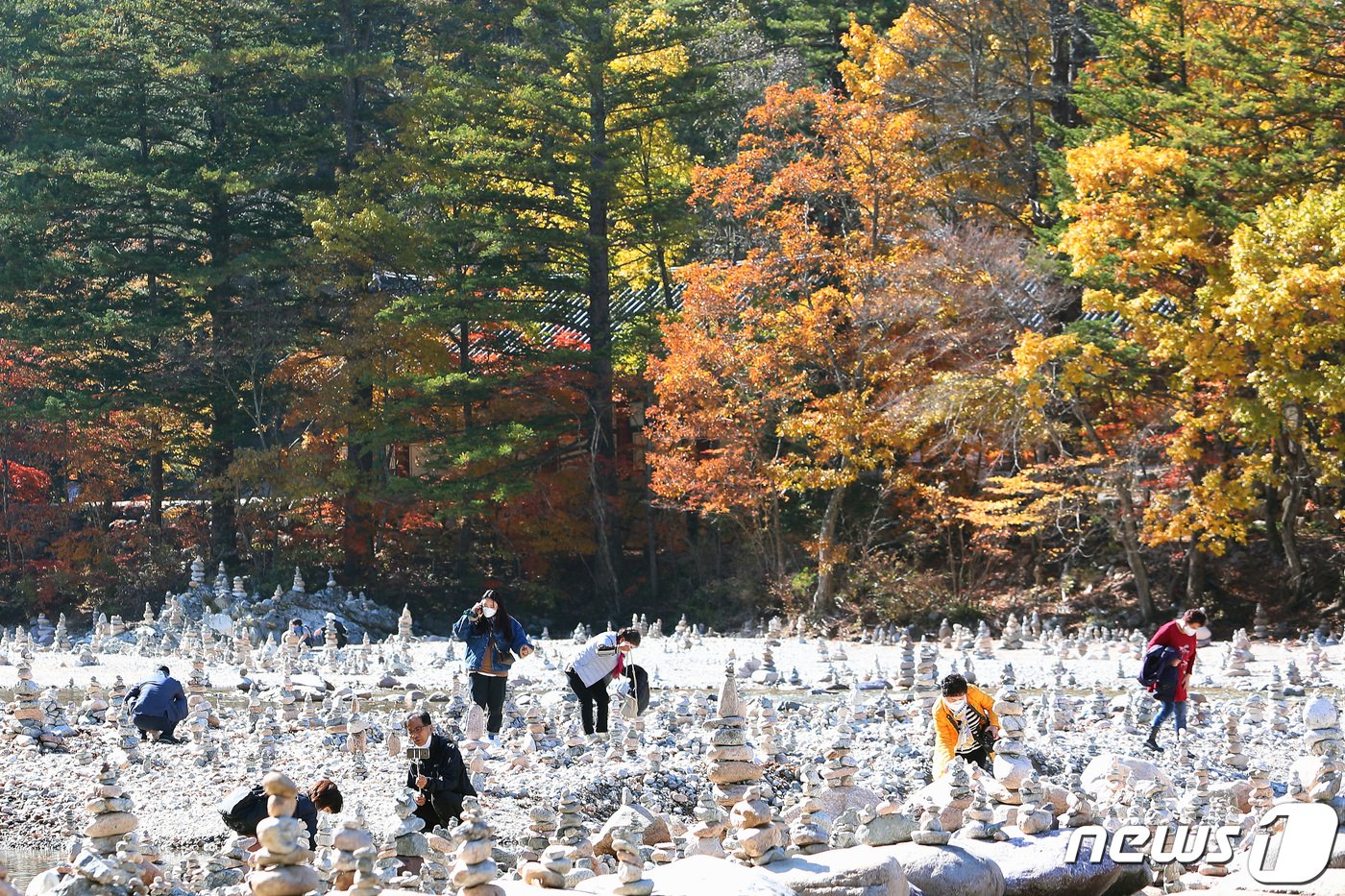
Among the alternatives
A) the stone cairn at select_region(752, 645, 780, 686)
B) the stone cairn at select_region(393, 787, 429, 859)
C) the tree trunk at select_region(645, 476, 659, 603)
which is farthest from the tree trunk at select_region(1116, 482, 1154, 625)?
the stone cairn at select_region(393, 787, 429, 859)

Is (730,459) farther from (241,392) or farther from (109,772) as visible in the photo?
(109,772)

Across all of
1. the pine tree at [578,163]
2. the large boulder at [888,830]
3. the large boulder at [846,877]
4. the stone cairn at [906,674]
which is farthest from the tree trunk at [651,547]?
the large boulder at [846,877]

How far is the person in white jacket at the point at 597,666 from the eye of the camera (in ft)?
41.0

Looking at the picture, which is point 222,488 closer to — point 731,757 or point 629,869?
point 731,757

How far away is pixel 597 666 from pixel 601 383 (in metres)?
15.6

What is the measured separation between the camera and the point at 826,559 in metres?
24.8

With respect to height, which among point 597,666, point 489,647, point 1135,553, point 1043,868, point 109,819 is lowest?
point 1043,868

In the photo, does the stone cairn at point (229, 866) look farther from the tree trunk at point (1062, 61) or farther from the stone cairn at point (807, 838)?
the tree trunk at point (1062, 61)

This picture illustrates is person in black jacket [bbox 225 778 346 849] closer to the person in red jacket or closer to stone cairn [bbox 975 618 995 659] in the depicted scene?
the person in red jacket

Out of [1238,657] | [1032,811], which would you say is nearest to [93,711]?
[1032,811]

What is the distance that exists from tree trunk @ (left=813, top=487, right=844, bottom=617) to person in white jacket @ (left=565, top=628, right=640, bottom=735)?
1236 centimetres

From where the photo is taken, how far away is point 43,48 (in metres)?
28.9

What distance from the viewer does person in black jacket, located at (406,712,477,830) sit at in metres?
9.14

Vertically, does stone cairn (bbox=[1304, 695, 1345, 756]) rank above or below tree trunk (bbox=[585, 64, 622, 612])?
below
